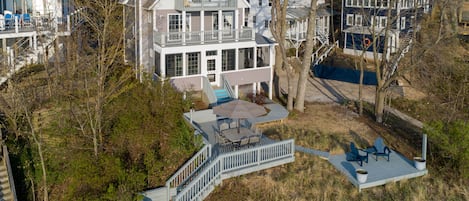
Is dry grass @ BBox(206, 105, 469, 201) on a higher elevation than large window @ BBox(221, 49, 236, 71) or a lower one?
lower

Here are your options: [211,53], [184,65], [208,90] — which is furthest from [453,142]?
[184,65]

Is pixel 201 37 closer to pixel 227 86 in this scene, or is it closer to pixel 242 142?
pixel 227 86

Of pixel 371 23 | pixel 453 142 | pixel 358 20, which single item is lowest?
pixel 453 142

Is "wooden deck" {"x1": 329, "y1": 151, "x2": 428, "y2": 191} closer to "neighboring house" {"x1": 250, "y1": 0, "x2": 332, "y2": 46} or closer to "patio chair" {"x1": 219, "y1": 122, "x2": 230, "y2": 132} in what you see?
"patio chair" {"x1": 219, "y1": 122, "x2": 230, "y2": 132}

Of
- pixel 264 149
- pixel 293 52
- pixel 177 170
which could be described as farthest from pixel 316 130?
pixel 293 52

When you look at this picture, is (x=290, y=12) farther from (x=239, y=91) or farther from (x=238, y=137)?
A: (x=238, y=137)

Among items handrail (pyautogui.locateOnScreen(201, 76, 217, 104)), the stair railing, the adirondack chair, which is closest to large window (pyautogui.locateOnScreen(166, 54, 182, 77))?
handrail (pyautogui.locateOnScreen(201, 76, 217, 104))
